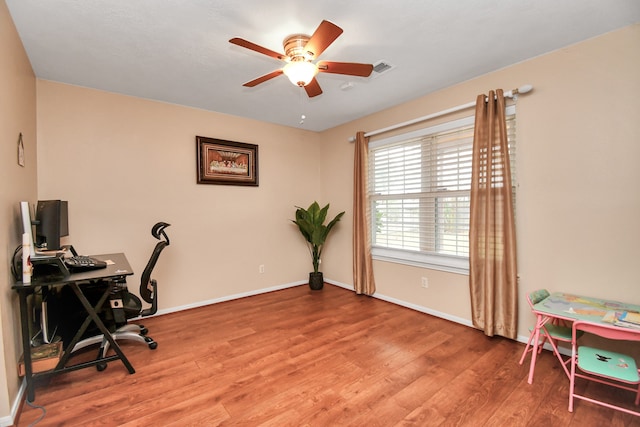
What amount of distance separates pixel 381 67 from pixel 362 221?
1.92 metres

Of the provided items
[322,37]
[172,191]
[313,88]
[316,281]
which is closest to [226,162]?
[172,191]

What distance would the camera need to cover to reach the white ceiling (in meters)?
1.77

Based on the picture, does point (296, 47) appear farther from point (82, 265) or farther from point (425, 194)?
point (82, 265)

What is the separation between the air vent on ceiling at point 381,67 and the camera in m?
2.47

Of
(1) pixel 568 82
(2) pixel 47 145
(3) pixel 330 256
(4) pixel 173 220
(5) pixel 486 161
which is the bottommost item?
(3) pixel 330 256

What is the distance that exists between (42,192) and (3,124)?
1322 millimetres

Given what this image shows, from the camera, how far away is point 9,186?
177cm

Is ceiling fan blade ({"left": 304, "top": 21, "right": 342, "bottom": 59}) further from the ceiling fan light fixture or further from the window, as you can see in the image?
the window

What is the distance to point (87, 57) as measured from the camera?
232cm

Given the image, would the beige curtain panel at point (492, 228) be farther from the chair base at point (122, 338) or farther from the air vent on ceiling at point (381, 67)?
the chair base at point (122, 338)

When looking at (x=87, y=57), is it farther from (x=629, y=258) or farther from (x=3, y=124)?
(x=629, y=258)

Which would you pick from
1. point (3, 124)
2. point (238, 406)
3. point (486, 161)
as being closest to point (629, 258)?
point (486, 161)

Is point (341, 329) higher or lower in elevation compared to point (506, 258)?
lower

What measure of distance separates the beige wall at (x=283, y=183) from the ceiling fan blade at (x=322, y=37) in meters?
1.82
